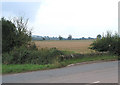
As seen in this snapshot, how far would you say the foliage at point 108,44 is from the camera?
847 inches

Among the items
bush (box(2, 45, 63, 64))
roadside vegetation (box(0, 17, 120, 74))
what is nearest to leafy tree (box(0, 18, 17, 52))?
roadside vegetation (box(0, 17, 120, 74))

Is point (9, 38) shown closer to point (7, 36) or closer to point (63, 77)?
point (7, 36)

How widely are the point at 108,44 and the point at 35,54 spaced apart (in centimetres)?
1232

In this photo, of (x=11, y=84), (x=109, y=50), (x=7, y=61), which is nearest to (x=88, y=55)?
(x=109, y=50)

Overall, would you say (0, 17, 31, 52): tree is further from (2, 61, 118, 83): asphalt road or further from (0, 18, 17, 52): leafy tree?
(2, 61, 118, 83): asphalt road

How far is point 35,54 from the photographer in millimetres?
15438

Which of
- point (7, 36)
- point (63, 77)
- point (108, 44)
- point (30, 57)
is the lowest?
point (63, 77)

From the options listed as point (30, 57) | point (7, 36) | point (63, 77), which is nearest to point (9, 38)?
point (7, 36)

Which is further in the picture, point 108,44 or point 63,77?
point 108,44

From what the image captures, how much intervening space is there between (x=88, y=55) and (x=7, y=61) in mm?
9742

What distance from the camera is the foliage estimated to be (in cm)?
2152

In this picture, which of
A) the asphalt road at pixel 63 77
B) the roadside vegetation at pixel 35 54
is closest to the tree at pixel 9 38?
the roadside vegetation at pixel 35 54

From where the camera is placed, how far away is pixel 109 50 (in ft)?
71.3

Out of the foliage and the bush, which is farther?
the foliage
